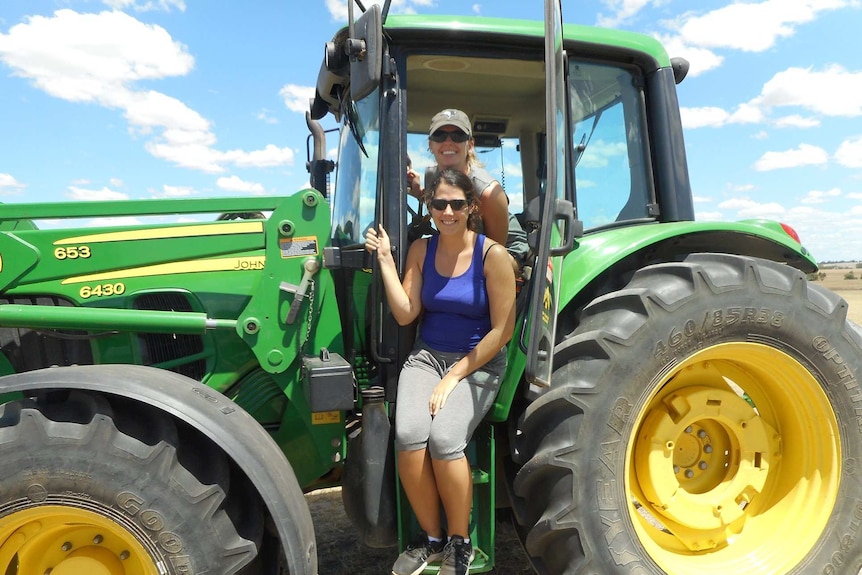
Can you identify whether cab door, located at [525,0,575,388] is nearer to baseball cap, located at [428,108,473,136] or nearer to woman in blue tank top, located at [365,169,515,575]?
woman in blue tank top, located at [365,169,515,575]

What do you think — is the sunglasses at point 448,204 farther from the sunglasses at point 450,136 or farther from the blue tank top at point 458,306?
the sunglasses at point 450,136

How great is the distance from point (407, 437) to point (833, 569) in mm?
1903

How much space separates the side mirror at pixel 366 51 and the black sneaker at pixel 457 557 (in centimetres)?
171

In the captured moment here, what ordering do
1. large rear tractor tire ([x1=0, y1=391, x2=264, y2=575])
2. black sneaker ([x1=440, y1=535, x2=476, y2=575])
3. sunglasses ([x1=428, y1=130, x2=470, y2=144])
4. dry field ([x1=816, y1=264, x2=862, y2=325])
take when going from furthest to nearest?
dry field ([x1=816, y1=264, x2=862, y2=325]) < sunglasses ([x1=428, y1=130, x2=470, y2=144]) < black sneaker ([x1=440, y1=535, x2=476, y2=575]) < large rear tractor tire ([x1=0, y1=391, x2=264, y2=575])

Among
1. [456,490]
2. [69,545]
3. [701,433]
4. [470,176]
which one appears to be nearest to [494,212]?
[470,176]

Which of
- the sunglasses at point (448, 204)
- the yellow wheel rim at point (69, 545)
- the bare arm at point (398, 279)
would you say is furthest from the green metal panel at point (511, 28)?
the yellow wheel rim at point (69, 545)

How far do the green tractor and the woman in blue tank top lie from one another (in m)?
0.11

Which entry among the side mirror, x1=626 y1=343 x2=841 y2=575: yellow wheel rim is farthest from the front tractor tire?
the side mirror

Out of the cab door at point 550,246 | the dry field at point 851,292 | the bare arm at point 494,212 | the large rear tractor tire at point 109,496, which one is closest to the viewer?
the large rear tractor tire at point 109,496

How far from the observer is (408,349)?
2.50 meters

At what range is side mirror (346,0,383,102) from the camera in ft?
6.93

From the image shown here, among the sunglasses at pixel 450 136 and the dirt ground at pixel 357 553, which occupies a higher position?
the sunglasses at pixel 450 136

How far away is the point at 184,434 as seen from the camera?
2129 millimetres

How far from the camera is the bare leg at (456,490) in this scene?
221 centimetres
